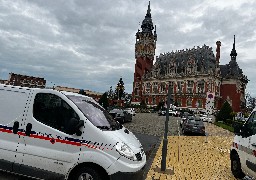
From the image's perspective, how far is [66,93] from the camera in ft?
20.6

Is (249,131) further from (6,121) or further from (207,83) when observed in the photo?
(207,83)

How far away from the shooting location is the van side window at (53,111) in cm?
582

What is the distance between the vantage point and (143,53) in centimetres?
9356

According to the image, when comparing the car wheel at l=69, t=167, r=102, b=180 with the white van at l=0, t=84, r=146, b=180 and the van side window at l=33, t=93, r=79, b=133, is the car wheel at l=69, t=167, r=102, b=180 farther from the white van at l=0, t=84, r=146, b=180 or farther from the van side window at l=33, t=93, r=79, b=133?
the van side window at l=33, t=93, r=79, b=133

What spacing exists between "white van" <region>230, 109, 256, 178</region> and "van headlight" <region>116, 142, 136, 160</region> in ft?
11.3

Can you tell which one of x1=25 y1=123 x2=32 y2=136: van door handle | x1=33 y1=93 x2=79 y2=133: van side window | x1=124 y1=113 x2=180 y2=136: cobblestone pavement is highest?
x1=33 y1=93 x2=79 y2=133: van side window

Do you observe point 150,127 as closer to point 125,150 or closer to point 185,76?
point 125,150

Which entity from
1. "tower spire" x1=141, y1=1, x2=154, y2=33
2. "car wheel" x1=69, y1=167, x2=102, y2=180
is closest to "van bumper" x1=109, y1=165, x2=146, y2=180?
"car wheel" x1=69, y1=167, x2=102, y2=180

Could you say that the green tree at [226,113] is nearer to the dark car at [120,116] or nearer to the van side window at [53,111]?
the dark car at [120,116]

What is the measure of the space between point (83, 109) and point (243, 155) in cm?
488

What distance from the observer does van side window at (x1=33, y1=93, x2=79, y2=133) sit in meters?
5.82

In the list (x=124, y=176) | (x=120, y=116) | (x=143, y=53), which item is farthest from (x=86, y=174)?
(x=143, y=53)

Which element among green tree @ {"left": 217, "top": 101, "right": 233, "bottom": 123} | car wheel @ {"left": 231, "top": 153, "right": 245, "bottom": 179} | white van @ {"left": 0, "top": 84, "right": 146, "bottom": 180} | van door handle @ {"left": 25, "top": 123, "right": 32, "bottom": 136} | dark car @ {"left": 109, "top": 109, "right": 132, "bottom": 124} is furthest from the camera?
green tree @ {"left": 217, "top": 101, "right": 233, "bottom": 123}

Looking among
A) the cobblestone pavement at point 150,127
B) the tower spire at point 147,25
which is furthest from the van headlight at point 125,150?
the tower spire at point 147,25
